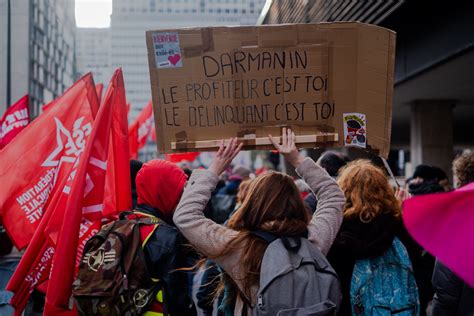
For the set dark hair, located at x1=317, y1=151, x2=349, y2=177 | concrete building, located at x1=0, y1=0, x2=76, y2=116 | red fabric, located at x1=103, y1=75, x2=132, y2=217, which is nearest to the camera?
red fabric, located at x1=103, y1=75, x2=132, y2=217

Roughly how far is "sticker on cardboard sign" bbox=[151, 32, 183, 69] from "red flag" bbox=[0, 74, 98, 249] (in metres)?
1.27

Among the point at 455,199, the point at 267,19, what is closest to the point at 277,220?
the point at 455,199

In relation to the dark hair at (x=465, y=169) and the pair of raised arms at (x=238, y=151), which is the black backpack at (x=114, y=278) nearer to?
the pair of raised arms at (x=238, y=151)

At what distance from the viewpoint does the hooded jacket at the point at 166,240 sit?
2.76 m

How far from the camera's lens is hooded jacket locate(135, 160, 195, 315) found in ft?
9.05

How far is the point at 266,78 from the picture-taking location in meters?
2.80

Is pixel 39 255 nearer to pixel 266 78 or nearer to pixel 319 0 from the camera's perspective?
pixel 266 78

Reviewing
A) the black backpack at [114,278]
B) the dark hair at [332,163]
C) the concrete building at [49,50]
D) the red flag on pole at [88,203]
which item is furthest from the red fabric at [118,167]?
the concrete building at [49,50]

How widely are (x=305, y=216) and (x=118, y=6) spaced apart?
106547 millimetres

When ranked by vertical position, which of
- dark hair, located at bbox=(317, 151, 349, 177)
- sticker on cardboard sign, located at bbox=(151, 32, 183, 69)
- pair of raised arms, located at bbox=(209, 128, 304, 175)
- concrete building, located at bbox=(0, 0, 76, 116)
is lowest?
dark hair, located at bbox=(317, 151, 349, 177)

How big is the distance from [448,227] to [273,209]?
1.15m

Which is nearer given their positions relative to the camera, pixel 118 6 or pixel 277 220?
pixel 277 220

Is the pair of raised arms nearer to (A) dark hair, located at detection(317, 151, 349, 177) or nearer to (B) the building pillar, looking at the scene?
(A) dark hair, located at detection(317, 151, 349, 177)

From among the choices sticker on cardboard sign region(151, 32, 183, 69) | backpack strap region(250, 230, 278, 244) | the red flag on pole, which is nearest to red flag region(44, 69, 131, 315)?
the red flag on pole
